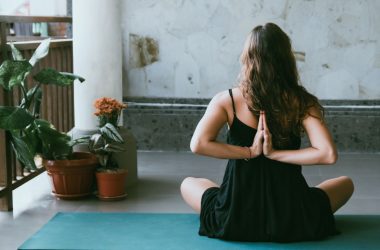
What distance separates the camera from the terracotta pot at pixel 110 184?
517 cm

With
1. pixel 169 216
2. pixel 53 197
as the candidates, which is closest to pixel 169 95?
pixel 53 197

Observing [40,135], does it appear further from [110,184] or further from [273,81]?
[273,81]

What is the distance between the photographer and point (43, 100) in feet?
20.5

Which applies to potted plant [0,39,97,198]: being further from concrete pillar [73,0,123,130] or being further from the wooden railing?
concrete pillar [73,0,123,130]

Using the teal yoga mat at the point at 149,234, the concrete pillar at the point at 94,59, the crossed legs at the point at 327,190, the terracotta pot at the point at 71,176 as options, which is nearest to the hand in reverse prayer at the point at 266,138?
the teal yoga mat at the point at 149,234

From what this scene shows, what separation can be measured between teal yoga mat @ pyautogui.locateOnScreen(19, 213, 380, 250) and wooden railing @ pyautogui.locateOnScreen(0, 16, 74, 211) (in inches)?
28.6

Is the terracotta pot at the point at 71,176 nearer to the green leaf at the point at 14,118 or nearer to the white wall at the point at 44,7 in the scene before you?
the green leaf at the point at 14,118

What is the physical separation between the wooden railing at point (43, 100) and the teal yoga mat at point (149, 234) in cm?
73

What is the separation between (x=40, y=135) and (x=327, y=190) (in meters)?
1.94

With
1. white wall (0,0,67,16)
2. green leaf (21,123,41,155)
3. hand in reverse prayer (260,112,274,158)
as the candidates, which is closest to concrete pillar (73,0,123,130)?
green leaf (21,123,41,155)

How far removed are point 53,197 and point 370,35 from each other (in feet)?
11.8

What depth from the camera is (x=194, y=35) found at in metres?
7.36

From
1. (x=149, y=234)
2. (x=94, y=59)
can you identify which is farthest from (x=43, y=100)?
(x=149, y=234)

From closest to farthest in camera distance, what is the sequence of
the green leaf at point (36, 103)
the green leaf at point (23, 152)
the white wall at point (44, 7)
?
1. the green leaf at point (23, 152)
2. the green leaf at point (36, 103)
3. the white wall at point (44, 7)
